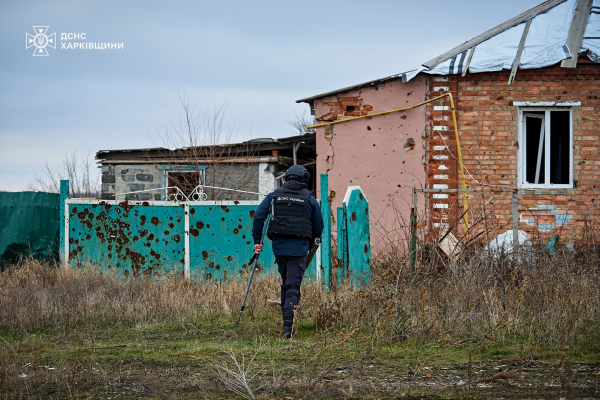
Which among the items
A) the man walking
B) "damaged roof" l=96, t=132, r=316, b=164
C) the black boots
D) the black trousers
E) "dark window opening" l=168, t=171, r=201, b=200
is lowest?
the black boots

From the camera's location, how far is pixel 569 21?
10102mm

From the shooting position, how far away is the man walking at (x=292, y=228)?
5824 mm

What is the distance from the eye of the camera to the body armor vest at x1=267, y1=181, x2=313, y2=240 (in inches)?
230

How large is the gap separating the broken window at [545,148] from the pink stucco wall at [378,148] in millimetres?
1633

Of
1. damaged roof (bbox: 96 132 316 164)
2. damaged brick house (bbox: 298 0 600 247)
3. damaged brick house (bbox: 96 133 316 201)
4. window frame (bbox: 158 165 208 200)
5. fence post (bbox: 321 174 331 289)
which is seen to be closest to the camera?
fence post (bbox: 321 174 331 289)

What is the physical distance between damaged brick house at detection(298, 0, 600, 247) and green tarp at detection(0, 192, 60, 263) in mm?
5348

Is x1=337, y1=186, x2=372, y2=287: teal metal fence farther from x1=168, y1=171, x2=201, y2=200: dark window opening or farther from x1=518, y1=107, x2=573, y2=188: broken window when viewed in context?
x1=168, y1=171, x2=201, y2=200: dark window opening

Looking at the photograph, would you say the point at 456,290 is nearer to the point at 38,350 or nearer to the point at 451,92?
the point at 38,350

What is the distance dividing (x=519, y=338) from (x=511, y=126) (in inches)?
222

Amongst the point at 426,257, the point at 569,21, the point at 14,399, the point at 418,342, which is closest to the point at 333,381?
the point at 418,342

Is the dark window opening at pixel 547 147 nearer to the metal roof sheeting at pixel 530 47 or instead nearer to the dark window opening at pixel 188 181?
the metal roof sheeting at pixel 530 47

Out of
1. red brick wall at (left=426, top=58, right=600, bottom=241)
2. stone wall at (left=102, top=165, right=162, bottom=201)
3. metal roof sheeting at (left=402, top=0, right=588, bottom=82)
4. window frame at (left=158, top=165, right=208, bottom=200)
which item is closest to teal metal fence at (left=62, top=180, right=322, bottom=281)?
red brick wall at (left=426, top=58, right=600, bottom=241)

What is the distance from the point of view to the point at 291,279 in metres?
5.84

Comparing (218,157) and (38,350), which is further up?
(218,157)
